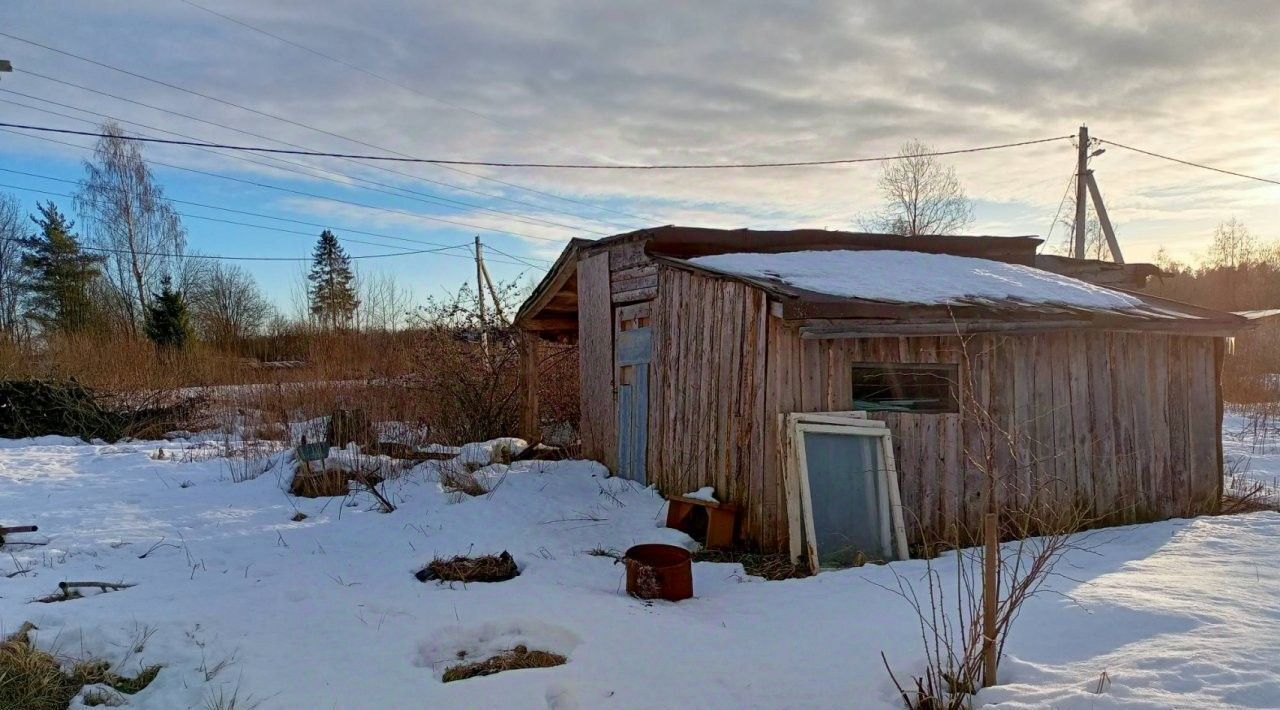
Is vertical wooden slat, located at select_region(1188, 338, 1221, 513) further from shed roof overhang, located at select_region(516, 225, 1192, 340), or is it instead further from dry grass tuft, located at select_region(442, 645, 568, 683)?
dry grass tuft, located at select_region(442, 645, 568, 683)

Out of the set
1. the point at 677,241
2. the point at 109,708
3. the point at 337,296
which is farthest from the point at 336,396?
the point at 337,296

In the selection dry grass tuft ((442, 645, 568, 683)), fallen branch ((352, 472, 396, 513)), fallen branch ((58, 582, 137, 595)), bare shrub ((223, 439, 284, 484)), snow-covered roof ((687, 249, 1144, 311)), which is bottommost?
dry grass tuft ((442, 645, 568, 683))

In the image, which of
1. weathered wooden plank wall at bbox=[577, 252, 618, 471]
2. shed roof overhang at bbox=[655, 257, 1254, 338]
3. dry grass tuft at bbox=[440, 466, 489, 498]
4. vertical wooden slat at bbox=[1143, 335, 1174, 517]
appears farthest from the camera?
weathered wooden plank wall at bbox=[577, 252, 618, 471]

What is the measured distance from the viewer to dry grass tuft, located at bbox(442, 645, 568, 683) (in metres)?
4.18

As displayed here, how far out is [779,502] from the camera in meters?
6.58

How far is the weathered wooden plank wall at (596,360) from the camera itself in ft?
31.3

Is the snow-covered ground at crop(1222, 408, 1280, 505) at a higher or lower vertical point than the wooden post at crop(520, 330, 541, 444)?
lower

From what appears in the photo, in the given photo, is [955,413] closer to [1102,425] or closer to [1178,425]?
[1102,425]

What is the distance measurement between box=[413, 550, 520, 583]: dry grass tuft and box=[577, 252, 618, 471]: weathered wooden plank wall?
357 centimetres

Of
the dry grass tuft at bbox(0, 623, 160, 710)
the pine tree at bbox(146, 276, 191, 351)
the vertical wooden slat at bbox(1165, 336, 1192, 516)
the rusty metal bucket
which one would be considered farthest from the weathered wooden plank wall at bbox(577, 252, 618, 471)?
the pine tree at bbox(146, 276, 191, 351)

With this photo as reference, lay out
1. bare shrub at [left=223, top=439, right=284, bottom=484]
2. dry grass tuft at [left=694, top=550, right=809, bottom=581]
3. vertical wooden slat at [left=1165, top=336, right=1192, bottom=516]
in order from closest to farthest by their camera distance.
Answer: dry grass tuft at [left=694, top=550, right=809, bottom=581] → vertical wooden slat at [left=1165, top=336, right=1192, bottom=516] → bare shrub at [left=223, top=439, right=284, bottom=484]

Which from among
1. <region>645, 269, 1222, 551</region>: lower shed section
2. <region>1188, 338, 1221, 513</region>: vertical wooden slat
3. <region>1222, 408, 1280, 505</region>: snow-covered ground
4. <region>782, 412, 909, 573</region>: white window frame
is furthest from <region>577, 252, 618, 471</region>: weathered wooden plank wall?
<region>1222, 408, 1280, 505</region>: snow-covered ground

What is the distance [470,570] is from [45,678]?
260 centimetres

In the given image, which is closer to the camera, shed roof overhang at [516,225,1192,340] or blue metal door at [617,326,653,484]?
shed roof overhang at [516,225,1192,340]
